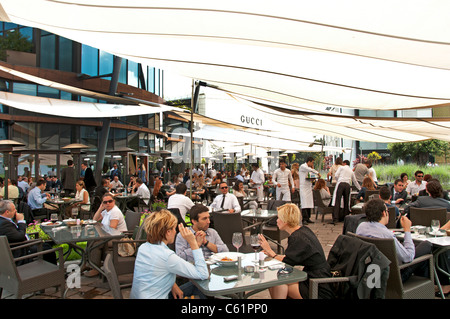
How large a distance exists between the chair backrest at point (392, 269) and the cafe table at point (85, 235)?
2.94 m

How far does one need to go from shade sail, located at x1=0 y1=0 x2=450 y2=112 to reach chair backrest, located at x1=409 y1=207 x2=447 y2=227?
1.57 meters

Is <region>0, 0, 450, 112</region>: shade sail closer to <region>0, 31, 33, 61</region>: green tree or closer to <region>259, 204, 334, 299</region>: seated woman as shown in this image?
<region>259, 204, 334, 299</region>: seated woman

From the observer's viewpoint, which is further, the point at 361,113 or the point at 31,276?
the point at 361,113

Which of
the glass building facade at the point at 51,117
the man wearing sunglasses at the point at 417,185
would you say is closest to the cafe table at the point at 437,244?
the man wearing sunglasses at the point at 417,185

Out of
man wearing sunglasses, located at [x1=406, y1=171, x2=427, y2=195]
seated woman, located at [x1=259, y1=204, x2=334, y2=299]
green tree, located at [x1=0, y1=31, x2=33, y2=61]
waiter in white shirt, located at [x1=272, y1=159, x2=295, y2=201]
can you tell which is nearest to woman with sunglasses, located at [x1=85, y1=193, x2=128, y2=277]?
seated woman, located at [x1=259, y1=204, x2=334, y2=299]

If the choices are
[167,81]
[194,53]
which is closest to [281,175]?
[194,53]

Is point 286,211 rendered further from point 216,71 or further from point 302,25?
point 216,71

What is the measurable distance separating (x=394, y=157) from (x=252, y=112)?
50.3 ft

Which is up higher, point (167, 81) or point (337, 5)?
point (167, 81)

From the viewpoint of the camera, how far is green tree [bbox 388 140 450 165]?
819 inches

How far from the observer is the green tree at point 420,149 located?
819 inches

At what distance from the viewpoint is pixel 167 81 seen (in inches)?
1084

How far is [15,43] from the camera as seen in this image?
59.1 feet

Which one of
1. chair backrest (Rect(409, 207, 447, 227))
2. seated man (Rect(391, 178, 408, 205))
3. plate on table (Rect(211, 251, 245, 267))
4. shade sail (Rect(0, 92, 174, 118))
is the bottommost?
plate on table (Rect(211, 251, 245, 267))
